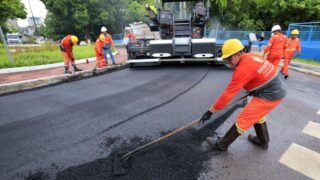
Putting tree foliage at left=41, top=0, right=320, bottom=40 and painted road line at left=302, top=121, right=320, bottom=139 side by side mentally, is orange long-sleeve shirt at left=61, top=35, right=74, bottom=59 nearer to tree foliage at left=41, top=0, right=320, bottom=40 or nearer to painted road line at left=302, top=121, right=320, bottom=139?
painted road line at left=302, top=121, right=320, bottom=139

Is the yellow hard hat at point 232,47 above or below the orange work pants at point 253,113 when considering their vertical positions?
above

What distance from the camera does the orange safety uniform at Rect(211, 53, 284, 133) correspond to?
6.88 ft

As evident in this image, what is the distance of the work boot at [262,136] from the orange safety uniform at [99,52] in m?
6.36

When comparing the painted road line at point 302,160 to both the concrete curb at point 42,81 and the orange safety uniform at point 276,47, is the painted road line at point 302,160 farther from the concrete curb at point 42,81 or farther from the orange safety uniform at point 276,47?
the concrete curb at point 42,81

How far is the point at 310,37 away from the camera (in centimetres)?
988

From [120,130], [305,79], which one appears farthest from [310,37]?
[120,130]

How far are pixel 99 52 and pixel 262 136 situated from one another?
6630 millimetres

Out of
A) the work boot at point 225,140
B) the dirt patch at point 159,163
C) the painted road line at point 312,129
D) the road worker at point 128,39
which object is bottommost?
the painted road line at point 312,129

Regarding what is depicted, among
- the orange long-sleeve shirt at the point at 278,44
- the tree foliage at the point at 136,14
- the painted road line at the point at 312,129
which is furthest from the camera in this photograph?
the tree foliage at the point at 136,14

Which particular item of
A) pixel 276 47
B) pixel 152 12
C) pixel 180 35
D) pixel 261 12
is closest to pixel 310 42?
pixel 276 47

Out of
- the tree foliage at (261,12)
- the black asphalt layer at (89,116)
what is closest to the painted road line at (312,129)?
→ the black asphalt layer at (89,116)

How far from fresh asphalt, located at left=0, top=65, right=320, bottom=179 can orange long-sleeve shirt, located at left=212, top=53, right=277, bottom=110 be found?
903mm

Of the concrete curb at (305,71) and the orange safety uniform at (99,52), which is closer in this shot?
the concrete curb at (305,71)

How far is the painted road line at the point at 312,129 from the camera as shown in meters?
2.90
